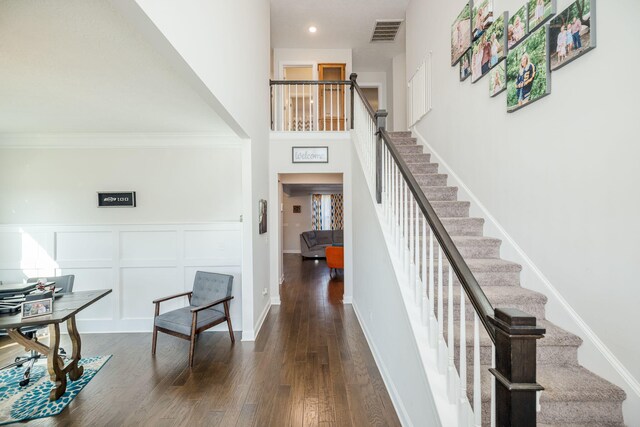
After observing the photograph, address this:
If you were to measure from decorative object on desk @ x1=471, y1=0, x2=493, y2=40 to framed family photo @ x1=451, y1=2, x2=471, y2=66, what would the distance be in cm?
10

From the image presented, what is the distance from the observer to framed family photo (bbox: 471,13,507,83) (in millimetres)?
2572

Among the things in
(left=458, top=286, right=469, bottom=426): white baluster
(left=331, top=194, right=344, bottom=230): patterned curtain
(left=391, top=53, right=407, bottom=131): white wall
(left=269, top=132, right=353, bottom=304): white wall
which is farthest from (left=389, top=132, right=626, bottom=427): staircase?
(left=331, top=194, right=344, bottom=230): patterned curtain

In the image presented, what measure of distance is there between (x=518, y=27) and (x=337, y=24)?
13.0ft

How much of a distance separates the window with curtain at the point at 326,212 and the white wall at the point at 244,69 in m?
6.26

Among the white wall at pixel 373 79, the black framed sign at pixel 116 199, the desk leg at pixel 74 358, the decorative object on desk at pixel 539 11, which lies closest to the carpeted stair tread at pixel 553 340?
the decorative object on desk at pixel 539 11

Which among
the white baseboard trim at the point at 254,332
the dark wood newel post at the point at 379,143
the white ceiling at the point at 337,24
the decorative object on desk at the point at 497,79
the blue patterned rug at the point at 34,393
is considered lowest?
the blue patterned rug at the point at 34,393

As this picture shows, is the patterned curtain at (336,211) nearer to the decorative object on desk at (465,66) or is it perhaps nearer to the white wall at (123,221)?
the white wall at (123,221)

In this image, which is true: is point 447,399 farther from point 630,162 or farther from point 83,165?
point 83,165

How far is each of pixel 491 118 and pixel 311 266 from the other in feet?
20.3

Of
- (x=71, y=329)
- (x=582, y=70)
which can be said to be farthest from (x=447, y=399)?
(x=71, y=329)

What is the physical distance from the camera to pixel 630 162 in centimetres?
153

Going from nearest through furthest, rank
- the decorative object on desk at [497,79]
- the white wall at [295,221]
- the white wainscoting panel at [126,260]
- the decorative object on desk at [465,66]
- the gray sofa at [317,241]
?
the decorative object on desk at [497,79]
the decorative object on desk at [465,66]
the white wainscoting panel at [126,260]
the gray sofa at [317,241]
the white wall at [295,221]

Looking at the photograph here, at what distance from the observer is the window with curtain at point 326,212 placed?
1086cm

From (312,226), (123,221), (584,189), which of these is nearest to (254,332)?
(123,221)
